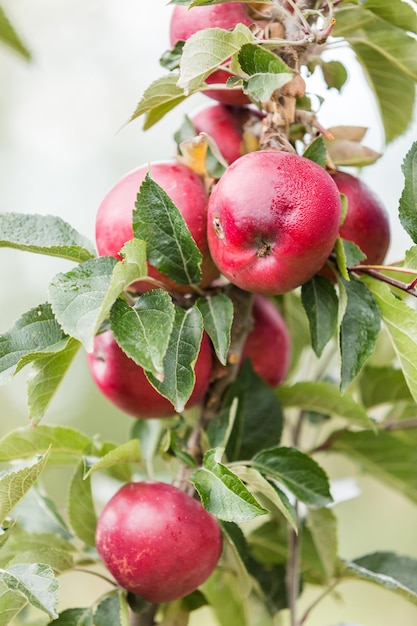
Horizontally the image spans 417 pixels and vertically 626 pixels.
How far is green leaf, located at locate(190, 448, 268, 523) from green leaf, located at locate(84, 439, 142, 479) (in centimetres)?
7

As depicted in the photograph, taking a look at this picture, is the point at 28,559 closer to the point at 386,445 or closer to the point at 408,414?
the point at 386,445

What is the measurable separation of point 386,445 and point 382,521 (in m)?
2.17

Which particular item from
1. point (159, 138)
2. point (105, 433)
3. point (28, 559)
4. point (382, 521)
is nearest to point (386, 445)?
point (28, 559)

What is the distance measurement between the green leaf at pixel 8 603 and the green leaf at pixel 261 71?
0.40m

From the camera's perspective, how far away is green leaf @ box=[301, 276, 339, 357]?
64cm

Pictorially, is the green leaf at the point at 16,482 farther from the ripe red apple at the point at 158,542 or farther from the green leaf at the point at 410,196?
the green leaf at the point at 410,196

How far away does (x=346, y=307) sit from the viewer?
62 centimetres

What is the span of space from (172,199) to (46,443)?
0.84ft

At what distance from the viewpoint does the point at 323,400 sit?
2.57 ft

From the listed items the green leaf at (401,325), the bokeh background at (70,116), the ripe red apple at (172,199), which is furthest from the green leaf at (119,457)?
the bokeh background at (70,116)

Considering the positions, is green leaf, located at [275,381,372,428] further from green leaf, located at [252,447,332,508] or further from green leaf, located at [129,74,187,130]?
green leaf, located at [129,74,187,130]

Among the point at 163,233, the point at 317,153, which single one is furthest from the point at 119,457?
the point at 317,153

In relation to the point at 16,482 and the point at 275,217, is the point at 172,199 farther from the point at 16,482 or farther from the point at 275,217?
the point at 16,482

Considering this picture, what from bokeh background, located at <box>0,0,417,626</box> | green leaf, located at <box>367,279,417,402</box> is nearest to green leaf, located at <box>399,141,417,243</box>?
green leaf, located at <box>367,279,417,402</box>
